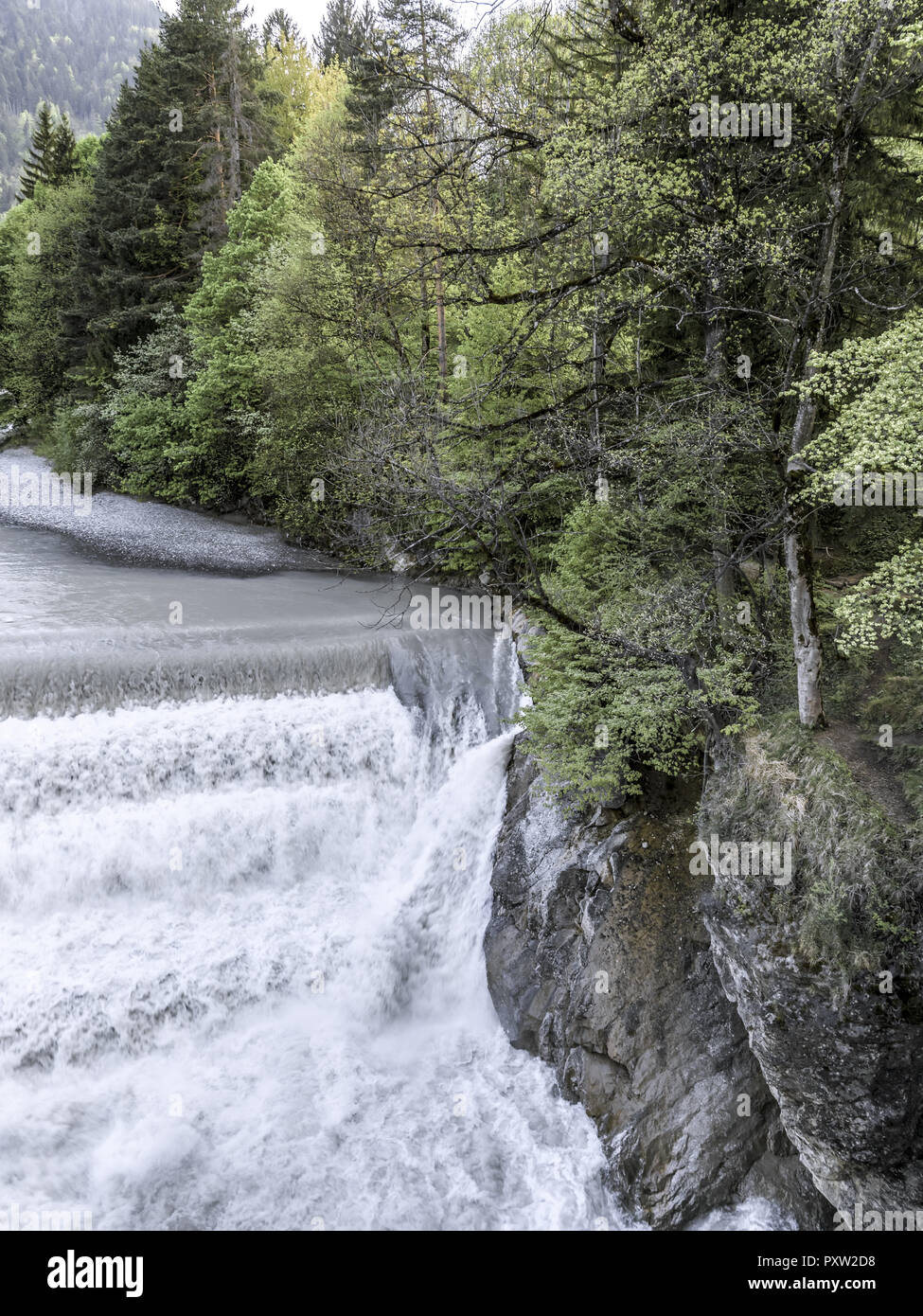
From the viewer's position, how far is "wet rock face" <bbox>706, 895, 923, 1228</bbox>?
5371 millimetres

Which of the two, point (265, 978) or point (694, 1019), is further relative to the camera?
point (265, 978)

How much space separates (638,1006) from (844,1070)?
7.27ft

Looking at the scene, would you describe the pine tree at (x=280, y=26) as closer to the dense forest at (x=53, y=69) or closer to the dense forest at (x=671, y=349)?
the dense forest at (x=671, y=349)

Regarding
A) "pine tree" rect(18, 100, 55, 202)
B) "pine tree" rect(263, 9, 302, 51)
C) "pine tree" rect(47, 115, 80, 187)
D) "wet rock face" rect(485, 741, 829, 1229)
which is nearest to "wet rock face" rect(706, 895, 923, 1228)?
"wet rock face" rect(485, 741, 829, 1229)

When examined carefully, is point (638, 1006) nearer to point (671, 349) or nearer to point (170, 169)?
point (671, 349)

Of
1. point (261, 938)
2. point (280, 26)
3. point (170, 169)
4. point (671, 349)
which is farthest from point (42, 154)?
point (261, 938)

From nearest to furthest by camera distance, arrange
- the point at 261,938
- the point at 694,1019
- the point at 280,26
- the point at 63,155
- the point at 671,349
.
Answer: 1. the point at 694,1019
2. the point at 261,938
3. the point at 671,349
4. the point at 63,155
5. the point at 280,26

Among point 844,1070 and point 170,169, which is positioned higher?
Answer: point 170,169

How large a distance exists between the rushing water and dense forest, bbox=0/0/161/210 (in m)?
132

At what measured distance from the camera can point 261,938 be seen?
9.17 metres
